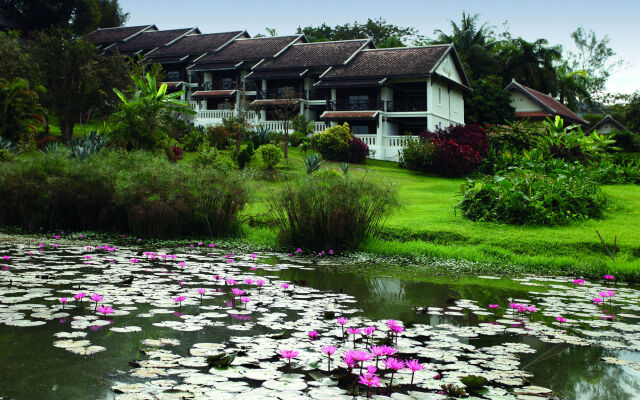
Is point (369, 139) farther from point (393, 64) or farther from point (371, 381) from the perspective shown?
point (371, 381)

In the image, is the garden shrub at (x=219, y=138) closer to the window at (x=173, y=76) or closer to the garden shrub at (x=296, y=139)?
the garden shrub at (x=296, y=139)

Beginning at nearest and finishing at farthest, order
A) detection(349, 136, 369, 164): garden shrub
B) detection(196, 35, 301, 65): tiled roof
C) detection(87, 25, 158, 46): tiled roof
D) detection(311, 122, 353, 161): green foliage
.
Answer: detection(311, 122, 353, 161): green foliage → detection(349, 136, 369, 164): garden shrub → detection(196, 35, 301, 65): tiled roof → detection(87, 25, 158, 46): tiled roof

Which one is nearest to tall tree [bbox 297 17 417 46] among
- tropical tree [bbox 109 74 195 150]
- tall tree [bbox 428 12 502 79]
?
tall tree [bbox 428 12 502 79]

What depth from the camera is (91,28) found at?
5175 centimetres

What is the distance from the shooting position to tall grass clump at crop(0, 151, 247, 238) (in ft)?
36.8

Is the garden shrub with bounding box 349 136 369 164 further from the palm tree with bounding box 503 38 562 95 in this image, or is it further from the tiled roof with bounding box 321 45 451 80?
the palm tree with bounding box 503 38 562 95

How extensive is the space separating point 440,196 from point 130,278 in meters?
13.3

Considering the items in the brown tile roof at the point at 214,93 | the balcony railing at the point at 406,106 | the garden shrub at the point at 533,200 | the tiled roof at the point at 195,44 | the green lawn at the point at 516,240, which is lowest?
the green lawn at the point at 516,240

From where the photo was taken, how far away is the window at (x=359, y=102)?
37344 millimetres

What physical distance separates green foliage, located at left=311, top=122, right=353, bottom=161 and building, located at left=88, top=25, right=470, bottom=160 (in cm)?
376

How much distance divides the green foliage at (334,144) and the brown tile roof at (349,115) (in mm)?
5014

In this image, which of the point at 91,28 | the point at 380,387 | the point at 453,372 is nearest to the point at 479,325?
the point at 453,372

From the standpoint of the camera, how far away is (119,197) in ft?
37.2

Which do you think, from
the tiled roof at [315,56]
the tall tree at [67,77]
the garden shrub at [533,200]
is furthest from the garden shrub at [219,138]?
the garden shrub at [533,200]
